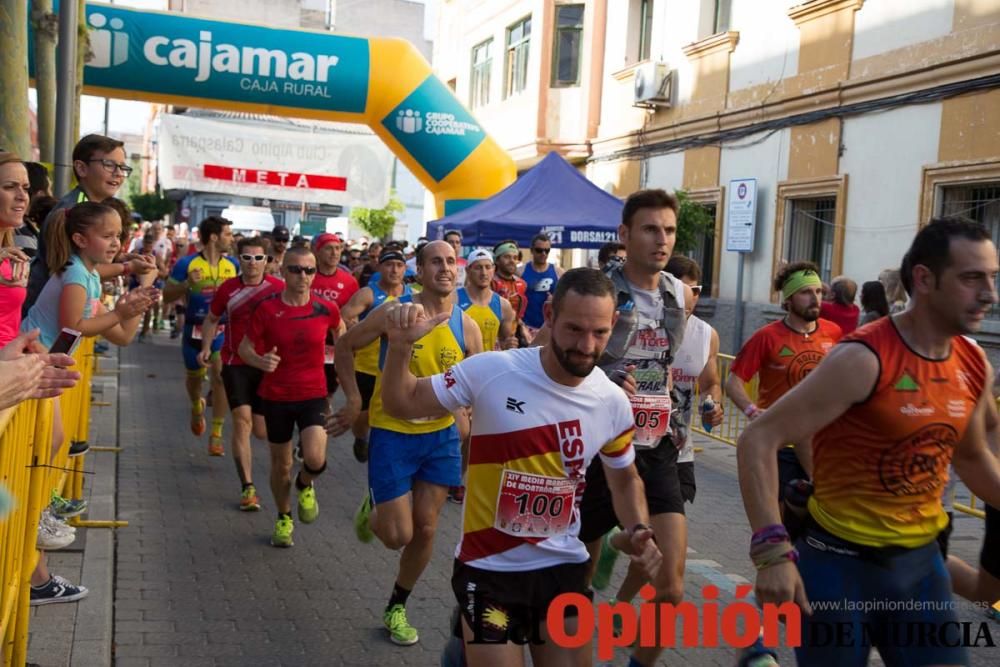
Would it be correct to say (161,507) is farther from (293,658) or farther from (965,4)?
(965,4)

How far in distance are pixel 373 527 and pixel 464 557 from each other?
200 centimetres

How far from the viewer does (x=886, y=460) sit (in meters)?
3.43

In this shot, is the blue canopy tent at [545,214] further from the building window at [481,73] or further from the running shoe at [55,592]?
the building window at [481,73]

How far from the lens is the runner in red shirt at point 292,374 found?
7328mm

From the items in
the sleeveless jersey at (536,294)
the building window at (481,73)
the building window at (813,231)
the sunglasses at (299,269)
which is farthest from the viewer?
the building window at (481,73)

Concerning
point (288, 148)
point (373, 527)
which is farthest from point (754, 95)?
point (373, 527)

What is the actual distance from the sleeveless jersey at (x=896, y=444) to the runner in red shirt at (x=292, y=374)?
4.44m

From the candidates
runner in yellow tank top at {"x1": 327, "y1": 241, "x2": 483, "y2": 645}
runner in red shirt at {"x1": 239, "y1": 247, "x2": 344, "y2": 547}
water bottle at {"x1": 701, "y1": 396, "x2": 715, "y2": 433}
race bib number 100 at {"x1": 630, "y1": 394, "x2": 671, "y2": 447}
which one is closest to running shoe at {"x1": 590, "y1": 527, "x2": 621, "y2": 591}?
water bottle at {"x1": 701, "y1": 396, "x2": 715, "y2": 433}

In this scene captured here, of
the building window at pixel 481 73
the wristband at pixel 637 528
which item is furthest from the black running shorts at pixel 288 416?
the building window at pixel 481 73

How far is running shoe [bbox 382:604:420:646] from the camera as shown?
550 cm

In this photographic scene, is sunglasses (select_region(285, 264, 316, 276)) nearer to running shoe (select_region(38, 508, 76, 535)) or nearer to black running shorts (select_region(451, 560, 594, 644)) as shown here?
running shoe (select_region(38, 508, 76, 535))

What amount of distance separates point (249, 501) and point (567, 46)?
18.3 m

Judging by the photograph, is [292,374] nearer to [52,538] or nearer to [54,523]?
[54,523]

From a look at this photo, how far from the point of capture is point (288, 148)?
17828 millimetres
